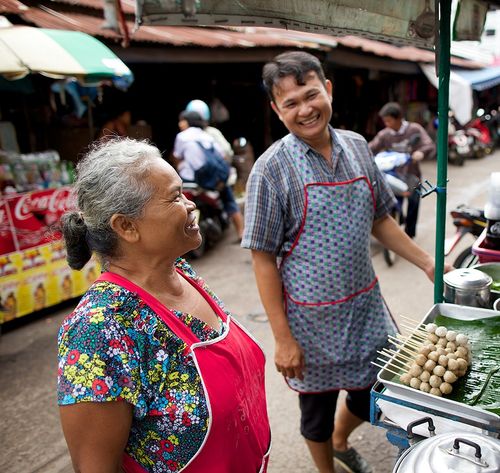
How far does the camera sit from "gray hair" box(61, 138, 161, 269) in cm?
137

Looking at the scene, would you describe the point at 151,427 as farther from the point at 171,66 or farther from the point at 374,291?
the point at 171,66

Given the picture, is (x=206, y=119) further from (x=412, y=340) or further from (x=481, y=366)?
(x=481, y=366)

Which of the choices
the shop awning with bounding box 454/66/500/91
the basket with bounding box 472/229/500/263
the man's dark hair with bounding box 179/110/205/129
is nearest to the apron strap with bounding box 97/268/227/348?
the basket with bounding box 472/229/500/263

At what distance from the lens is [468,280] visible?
197 cm

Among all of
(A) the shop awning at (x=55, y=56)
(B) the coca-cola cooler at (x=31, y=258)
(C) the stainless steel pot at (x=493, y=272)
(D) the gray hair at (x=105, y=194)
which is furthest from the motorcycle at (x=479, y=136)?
(D) the gray hair at (x=105, y=194)

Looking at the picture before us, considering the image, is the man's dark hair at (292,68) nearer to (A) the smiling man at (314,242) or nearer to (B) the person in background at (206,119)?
(A) the smiling man at (314,242)

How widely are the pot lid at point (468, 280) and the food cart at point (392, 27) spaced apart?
0.41 feet

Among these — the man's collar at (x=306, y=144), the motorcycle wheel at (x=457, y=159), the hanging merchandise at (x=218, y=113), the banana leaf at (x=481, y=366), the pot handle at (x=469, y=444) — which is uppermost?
the man's collar at (x=306, y=144)

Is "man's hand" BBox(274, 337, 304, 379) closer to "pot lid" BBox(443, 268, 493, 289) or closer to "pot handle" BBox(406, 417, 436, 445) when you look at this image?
"pot lid" BBox(443, 268, 493, 289)

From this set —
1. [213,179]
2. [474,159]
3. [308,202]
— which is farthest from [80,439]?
[474,159]

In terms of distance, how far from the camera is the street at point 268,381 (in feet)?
9.60

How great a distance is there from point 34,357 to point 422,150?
524 cm

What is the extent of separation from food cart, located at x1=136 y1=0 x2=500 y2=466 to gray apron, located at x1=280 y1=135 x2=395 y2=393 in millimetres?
301

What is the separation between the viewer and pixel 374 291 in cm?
230
